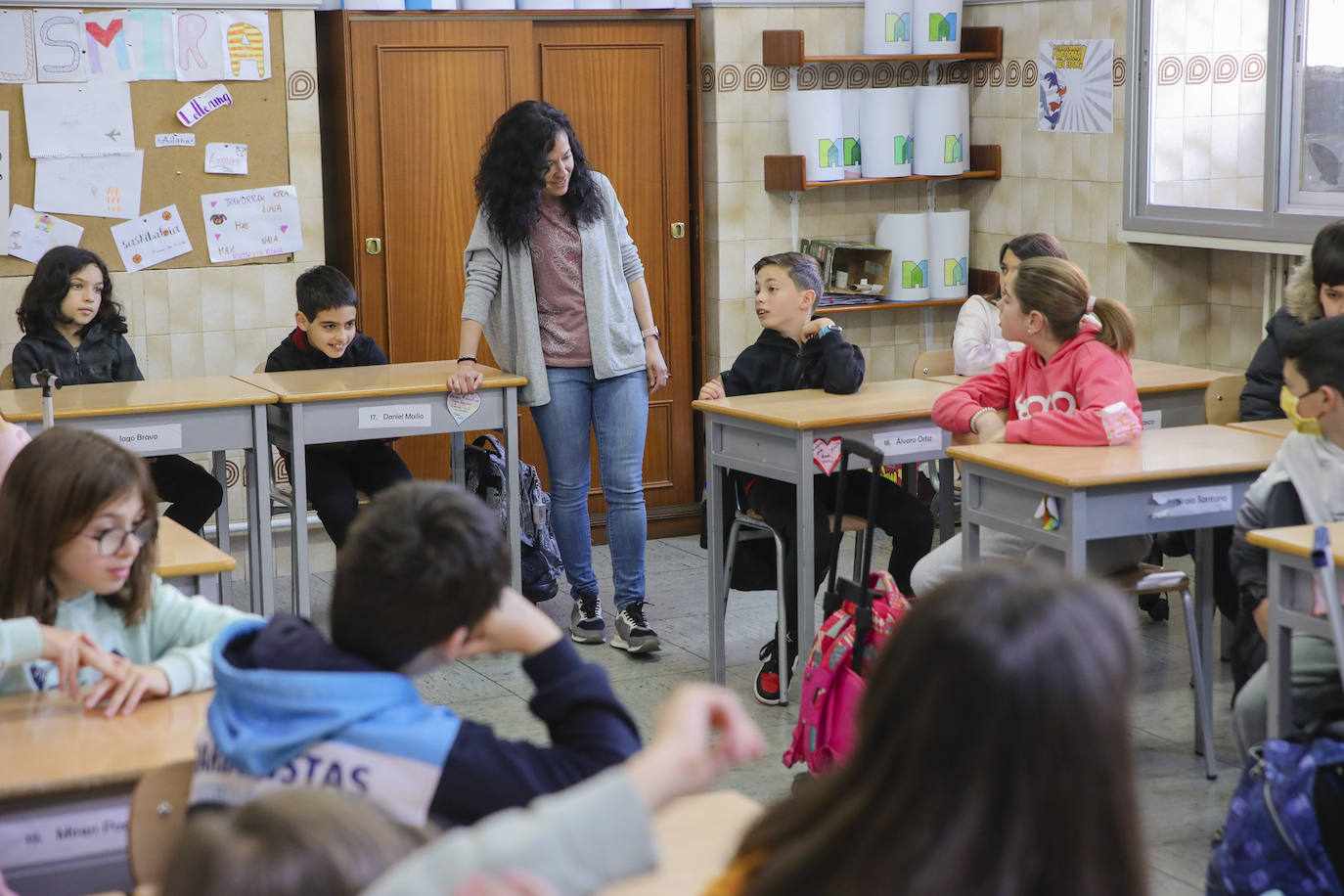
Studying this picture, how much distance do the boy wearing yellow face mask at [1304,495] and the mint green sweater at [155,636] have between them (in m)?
1.86

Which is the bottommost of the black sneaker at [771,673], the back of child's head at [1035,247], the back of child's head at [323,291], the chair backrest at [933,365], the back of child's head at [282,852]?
the black sneaker at [771,673]

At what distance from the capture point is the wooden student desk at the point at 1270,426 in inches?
149

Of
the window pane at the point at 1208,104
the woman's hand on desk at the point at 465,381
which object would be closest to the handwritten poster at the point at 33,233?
the woman's hand on desk at the point at 465,381

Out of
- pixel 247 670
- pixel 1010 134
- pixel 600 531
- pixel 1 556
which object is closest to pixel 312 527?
pixel 600 531

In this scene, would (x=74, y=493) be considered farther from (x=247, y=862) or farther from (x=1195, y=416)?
(x=1195, y=416)

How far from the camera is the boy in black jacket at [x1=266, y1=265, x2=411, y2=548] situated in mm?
4746

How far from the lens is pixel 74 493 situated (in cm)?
215

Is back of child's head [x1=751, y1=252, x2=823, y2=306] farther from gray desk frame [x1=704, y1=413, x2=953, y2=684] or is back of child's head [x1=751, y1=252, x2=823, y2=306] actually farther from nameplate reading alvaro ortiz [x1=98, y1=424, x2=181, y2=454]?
nameplate reading alvaro ortiz [x1=98, y1=424, x2=181, y2=454]

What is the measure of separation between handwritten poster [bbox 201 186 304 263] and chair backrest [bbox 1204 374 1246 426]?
10.3 ft

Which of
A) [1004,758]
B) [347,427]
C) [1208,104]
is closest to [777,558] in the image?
[347,427]

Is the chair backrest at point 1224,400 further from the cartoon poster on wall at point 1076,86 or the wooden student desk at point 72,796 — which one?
the wooden student desk at point 72,796

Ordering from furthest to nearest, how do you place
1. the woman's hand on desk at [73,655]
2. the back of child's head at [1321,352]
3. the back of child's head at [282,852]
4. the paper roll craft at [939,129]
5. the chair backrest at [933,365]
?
the paper roll craft at [939,129] → the chair backrest at [933,365] → the back of child's head at [1321,352] → the woman's hand on desk at [73,655] → the back of child's head at [282,852]

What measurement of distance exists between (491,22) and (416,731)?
Answer: 178 inches

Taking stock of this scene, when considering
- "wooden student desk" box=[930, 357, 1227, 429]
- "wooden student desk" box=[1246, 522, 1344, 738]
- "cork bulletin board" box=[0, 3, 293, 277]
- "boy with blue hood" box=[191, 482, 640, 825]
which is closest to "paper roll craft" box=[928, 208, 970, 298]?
"wooden student desk" box=[930, 357, 1227, 429]
